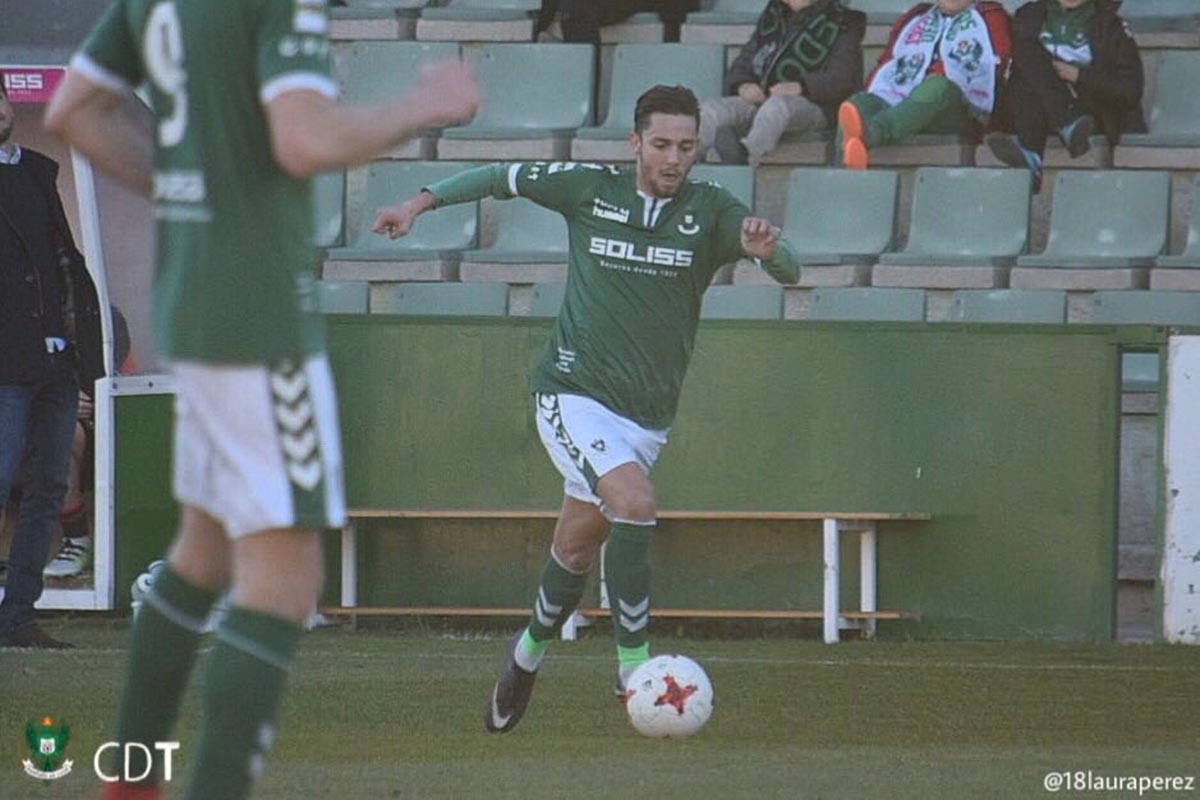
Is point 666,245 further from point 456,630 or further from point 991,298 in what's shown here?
point 991,298

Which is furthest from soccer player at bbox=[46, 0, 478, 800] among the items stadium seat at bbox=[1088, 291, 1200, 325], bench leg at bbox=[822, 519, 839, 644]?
stadium seat at bbox=[1088, 291, 1200, 325]

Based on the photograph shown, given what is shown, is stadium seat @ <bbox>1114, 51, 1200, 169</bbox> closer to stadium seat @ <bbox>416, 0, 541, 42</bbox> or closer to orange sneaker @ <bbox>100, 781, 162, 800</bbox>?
stadium seat @ <bbox>416, 0, 541, 42</bbox>

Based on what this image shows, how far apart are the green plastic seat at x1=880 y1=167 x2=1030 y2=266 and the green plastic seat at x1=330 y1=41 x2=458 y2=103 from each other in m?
3.15

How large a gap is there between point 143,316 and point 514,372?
204 cm

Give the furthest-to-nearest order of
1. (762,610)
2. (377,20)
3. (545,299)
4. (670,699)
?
(377,20) < (545,299) < (762,610) < (670,699)

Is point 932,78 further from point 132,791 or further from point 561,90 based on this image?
point 132,791

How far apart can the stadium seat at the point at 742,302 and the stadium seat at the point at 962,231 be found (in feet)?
1.84

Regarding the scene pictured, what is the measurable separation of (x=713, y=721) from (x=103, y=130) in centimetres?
413

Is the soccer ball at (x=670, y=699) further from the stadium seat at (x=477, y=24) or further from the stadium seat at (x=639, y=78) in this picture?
the stadium seat at (x=477, y=24)

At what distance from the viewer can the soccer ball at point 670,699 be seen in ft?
24.8

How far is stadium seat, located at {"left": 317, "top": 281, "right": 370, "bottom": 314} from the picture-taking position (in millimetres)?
13664

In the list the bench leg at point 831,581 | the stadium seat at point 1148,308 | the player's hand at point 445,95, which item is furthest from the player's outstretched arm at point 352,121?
the stadium seat at point 1148,308

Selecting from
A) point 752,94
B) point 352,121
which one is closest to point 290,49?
point 352,121

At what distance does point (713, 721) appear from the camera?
8.27 metres
